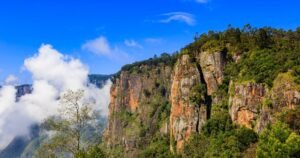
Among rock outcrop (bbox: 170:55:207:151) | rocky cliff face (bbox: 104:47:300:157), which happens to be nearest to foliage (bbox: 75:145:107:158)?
rocky cliff face (bbox: 104:47:300:157)

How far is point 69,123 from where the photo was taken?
1965 inches

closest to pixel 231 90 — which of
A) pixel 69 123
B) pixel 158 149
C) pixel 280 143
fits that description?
pixel 280 143

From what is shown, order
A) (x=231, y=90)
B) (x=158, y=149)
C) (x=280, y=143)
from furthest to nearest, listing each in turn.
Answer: (x=158, y=149)
(x=231, y=90)
(x=280, y=143)

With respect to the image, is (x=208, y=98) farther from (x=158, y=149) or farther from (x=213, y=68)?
(x=158, y=149)

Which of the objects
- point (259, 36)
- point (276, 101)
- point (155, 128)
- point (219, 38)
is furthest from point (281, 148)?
point (155, 128)

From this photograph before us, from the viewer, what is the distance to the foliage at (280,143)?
7294cm

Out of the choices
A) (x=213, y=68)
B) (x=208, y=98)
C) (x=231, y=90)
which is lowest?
(x=208, y=98)

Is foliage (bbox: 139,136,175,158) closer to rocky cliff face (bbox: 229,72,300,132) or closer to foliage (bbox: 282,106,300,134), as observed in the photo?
rocky cliff face (bbox: 229,72,300,132)

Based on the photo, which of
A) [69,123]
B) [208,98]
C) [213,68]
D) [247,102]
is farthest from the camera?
[208,98]

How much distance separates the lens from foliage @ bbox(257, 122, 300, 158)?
72.9 metres

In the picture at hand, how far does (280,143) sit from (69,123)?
35.0 m

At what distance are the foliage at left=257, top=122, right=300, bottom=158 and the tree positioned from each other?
32787 millimetres

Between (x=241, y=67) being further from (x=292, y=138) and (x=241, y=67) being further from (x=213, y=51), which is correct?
(x=292, y=138)

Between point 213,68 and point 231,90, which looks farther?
point 213,68
